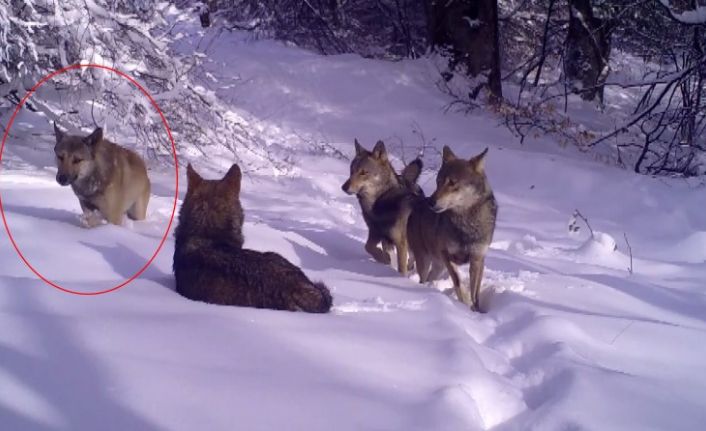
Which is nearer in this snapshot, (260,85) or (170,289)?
(170,289)

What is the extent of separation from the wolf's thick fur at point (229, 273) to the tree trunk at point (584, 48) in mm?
13056

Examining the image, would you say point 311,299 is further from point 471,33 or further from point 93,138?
point 471,33

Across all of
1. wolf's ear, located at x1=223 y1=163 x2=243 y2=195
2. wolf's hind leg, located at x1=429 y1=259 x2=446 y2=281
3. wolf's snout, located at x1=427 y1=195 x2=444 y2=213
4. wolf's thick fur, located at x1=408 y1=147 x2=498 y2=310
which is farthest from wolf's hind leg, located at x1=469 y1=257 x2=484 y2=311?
wolf's ear, located at x1=223 y1=163 x2=243 y2=195

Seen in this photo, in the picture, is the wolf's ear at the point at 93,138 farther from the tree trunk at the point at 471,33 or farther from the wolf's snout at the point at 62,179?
the tree trunk at the point at 471,33

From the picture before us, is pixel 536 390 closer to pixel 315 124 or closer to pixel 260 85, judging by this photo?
pixel 315 124

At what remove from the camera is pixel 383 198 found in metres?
7.77

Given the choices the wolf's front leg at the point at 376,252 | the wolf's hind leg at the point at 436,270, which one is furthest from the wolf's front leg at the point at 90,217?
the wolf's hind leg at the point at 436,270

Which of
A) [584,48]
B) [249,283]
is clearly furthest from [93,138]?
[584,48]

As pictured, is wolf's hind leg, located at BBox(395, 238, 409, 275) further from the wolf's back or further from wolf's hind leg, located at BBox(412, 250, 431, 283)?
the wolf's back

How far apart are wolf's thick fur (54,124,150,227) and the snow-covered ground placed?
32 cm

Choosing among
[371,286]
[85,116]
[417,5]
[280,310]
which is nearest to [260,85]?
[417,5]

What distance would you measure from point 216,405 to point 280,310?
1.47 meters

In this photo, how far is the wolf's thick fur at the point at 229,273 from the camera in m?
4.20

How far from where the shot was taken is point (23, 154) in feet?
31.9
